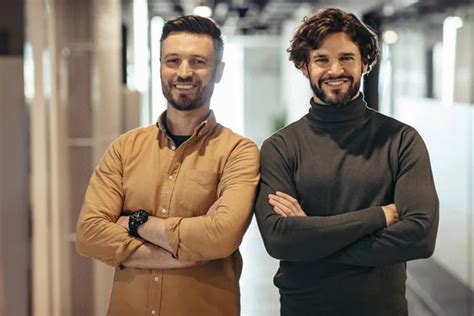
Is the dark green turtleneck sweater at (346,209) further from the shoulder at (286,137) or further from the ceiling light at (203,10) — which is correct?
the ceiling light at (203,10)

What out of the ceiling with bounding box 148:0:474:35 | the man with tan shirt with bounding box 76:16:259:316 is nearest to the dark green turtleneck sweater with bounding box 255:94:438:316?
the man with tan shirt with bounding box 76:16:259:316

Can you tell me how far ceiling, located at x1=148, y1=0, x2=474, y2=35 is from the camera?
4293mm

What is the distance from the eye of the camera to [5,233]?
3.62 metres

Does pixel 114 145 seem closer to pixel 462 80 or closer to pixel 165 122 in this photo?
pixel 165 122

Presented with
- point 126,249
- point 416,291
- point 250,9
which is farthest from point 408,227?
point 250,9

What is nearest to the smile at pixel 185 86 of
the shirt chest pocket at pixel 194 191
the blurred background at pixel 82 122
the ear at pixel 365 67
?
the shirt chest pocket at pixel 194 191

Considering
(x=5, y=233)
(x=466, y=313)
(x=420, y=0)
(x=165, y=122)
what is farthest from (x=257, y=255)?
(x=420, y=0)

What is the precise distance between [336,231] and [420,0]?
3249 mm

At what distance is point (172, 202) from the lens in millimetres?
1950

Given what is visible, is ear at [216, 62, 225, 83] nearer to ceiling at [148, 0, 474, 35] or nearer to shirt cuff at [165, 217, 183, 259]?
shirt cuff at [165, 217, 183, 259]

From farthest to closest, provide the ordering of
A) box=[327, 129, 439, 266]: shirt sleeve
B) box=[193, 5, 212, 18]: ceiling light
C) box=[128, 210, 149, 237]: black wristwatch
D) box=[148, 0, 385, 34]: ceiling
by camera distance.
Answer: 1. box=[193, 5, 212, 18]: ceiling light
2. box=[148, 0, 385, 34]: ceiling
3. box=[128, 210, 149, 237]: black wristwatch
4. box=[327, 129, 439, 266]: shirt sleeve

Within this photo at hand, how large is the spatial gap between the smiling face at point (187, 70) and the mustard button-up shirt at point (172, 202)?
84 millimetres

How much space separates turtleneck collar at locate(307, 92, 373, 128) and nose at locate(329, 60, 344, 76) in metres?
0.09

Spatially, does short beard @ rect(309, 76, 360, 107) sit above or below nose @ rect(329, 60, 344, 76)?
below
